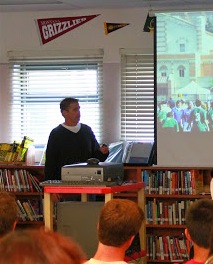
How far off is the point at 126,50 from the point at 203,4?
3.27 feet

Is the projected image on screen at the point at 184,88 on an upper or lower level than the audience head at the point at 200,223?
upper

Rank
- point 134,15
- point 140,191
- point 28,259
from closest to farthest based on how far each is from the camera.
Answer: point 28,259, point 140,191, point 134,15

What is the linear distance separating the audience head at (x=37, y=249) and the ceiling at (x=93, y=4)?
5.91 meters

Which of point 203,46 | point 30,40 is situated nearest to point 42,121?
point 30,40

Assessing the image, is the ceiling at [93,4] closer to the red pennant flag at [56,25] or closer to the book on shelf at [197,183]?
the red pennant flag at [56,25]

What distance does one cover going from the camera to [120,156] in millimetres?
6719

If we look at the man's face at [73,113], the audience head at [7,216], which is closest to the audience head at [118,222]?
the audience head at [7,216]

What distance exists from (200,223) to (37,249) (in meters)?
2.01

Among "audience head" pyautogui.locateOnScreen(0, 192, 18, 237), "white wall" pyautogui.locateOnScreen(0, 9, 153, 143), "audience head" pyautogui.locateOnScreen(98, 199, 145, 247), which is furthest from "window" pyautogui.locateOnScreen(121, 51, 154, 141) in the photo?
"audience head" pyautogui.locateOnScreen(0, 192, 18, 237)

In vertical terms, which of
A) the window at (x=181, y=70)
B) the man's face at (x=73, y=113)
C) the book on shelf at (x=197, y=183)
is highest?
the window at (x=181, y=70)

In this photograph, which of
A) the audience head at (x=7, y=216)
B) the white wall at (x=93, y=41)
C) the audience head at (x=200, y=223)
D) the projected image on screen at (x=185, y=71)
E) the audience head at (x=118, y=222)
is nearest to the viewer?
the audience head at (x=7, y=216)

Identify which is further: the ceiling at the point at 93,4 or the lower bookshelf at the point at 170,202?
the ceiling at the point at 93,4

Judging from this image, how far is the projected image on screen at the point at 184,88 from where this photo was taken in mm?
6367

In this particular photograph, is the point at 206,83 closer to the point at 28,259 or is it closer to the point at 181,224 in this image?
the point at 181,224
